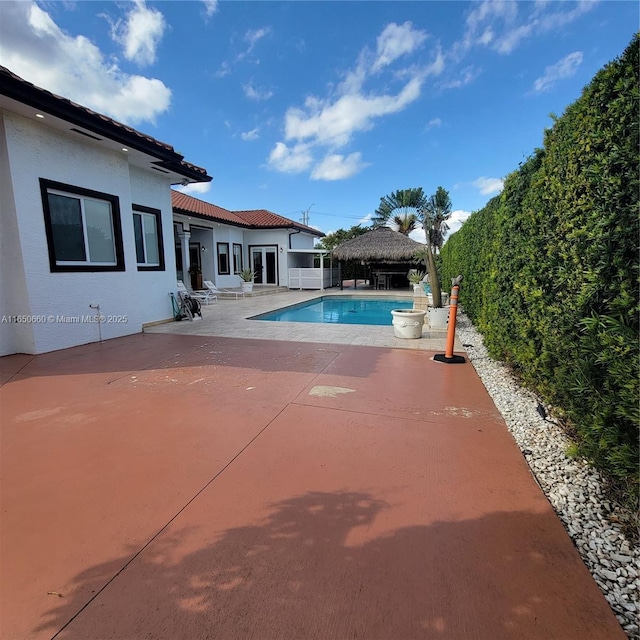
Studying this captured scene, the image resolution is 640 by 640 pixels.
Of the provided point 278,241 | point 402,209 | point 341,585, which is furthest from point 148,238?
point 402,209

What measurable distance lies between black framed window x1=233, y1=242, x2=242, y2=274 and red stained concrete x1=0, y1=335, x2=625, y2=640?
630 inches

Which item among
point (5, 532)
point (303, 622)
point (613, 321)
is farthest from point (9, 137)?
point (613, 321)

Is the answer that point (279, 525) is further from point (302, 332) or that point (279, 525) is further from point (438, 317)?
point (438, 317)

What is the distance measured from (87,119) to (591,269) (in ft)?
26.7

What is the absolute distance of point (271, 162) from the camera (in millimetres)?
27344

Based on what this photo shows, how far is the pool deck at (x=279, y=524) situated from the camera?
1.56m

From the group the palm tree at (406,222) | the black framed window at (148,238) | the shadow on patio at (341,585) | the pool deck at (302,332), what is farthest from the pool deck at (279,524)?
the palm tree at (406,222)

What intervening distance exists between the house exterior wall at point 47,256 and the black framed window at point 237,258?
10540 mm

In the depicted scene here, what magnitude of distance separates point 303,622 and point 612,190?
319 centimetres

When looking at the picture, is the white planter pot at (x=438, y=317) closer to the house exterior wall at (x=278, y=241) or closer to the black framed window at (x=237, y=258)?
the black framed window at (x=237, y=258)

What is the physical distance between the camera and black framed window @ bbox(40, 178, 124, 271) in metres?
6.69

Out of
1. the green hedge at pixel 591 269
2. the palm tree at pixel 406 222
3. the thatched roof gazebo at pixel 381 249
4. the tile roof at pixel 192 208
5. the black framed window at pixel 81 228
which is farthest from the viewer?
the palm tree at pixel 406 222

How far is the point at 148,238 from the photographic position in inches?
374

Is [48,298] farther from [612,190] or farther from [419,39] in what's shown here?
[419,39]
